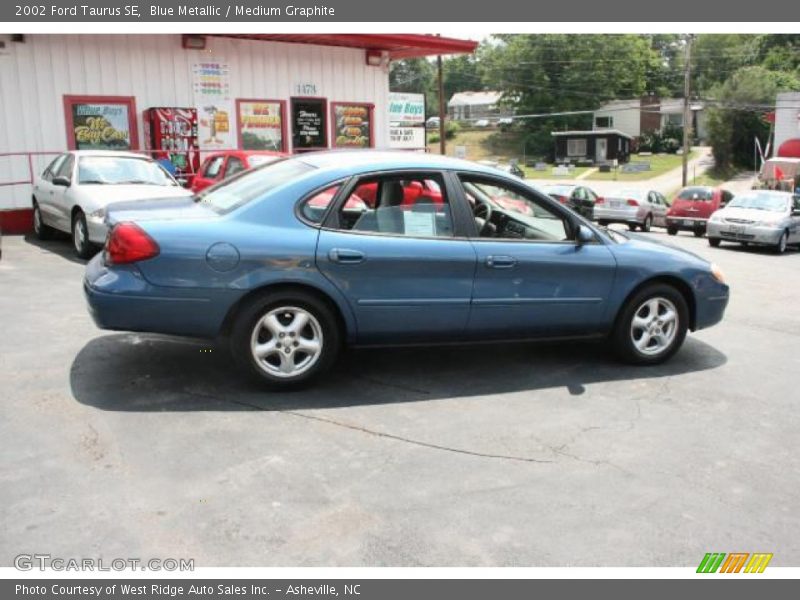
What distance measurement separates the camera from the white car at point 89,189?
9.65 metres

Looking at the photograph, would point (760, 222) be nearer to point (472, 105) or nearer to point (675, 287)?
point (675, 287)

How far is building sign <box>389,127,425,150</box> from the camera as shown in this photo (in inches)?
763

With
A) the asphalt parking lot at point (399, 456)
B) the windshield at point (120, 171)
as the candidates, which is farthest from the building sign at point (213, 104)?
the asphalt parking lot at point (399, 456)

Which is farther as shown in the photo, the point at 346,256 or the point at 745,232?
the point at 745,232

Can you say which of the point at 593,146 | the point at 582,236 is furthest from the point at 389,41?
the point at 593,146

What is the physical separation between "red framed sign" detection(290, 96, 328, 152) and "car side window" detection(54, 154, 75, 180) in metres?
6.81

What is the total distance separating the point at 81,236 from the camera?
9.81 m

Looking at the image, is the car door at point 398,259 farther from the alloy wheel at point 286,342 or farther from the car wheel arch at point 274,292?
the alloy wheel at point 286,342

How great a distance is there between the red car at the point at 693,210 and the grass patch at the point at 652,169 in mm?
32488

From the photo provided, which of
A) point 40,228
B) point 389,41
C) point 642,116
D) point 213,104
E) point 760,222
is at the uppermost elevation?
point 389,41

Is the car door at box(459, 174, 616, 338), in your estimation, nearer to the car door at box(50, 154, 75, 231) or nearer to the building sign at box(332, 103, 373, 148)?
the car door at box(50, 154, 75, 231)

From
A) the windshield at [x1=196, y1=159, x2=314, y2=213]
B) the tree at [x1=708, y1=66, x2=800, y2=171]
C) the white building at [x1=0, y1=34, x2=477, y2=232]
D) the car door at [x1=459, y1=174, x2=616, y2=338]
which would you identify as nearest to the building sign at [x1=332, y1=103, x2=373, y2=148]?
the white building at [x1=0, y1=34, x2=477, y2=232]

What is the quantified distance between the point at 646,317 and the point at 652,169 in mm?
59270

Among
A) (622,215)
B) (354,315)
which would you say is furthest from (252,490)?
(622,215)
